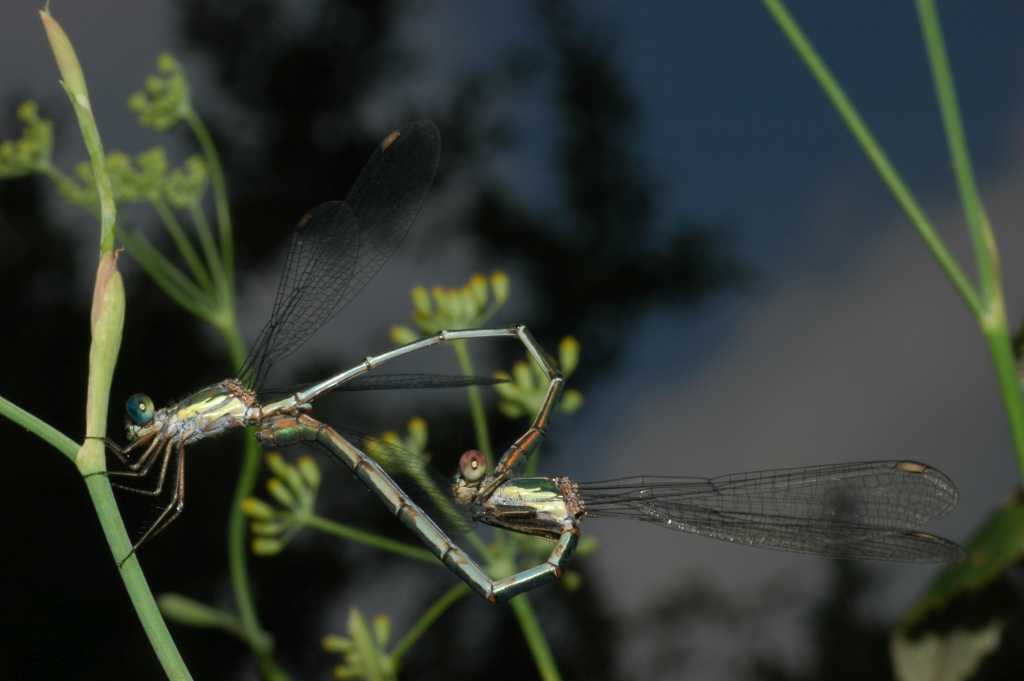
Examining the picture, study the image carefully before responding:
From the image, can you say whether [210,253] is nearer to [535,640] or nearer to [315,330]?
[315,330]

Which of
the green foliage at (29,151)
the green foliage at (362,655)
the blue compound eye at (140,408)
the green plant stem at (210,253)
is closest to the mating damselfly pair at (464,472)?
the blue compound eye at (140,408)

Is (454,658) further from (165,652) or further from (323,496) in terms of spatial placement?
(165,652)

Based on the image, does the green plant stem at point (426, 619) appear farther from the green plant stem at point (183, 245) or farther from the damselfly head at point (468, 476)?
the green plant stem at point (183, 245)

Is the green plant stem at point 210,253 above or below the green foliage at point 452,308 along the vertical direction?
above

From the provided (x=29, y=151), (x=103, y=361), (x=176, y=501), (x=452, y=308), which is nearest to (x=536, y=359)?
(x=452, y=308)

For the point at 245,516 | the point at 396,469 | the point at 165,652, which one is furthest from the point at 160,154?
the point at 165,652

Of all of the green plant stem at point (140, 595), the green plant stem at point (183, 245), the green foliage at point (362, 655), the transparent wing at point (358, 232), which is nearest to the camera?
the green plant stem at point (140, 595)
